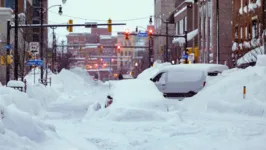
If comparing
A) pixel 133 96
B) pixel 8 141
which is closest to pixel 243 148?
pixel 8 141

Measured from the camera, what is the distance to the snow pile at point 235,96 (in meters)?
18.8

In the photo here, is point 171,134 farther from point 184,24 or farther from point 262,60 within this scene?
point 184,24

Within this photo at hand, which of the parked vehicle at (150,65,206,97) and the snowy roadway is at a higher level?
the parked vehicle at (150,65,206,97)

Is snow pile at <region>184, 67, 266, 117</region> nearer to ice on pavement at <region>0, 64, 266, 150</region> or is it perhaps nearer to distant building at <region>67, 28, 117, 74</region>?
ice on pavement at <region>0, 64, 266, 150</region>

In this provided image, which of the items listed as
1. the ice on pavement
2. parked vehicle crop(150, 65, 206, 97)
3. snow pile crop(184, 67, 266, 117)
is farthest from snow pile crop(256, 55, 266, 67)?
parked vehicle crop(150, 65, 206, 97)

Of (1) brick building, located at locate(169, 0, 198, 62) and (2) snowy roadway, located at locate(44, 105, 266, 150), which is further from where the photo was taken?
(1) brick building, located at locate(169, 0, 198, 62)

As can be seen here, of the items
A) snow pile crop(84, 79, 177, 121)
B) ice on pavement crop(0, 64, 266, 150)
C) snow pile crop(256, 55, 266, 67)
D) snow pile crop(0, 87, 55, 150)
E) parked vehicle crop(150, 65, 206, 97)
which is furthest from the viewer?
snow pile crop(256, 55, 266, 67)

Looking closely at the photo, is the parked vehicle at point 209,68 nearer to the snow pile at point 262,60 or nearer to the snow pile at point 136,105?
the snow pile at point 262,60

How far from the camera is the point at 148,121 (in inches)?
600

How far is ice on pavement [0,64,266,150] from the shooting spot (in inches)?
371

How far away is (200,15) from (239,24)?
19495mm

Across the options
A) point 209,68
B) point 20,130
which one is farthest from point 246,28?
point 20,130

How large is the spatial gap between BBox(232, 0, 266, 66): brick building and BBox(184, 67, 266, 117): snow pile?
1779 centimetres

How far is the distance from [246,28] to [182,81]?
26059mm
